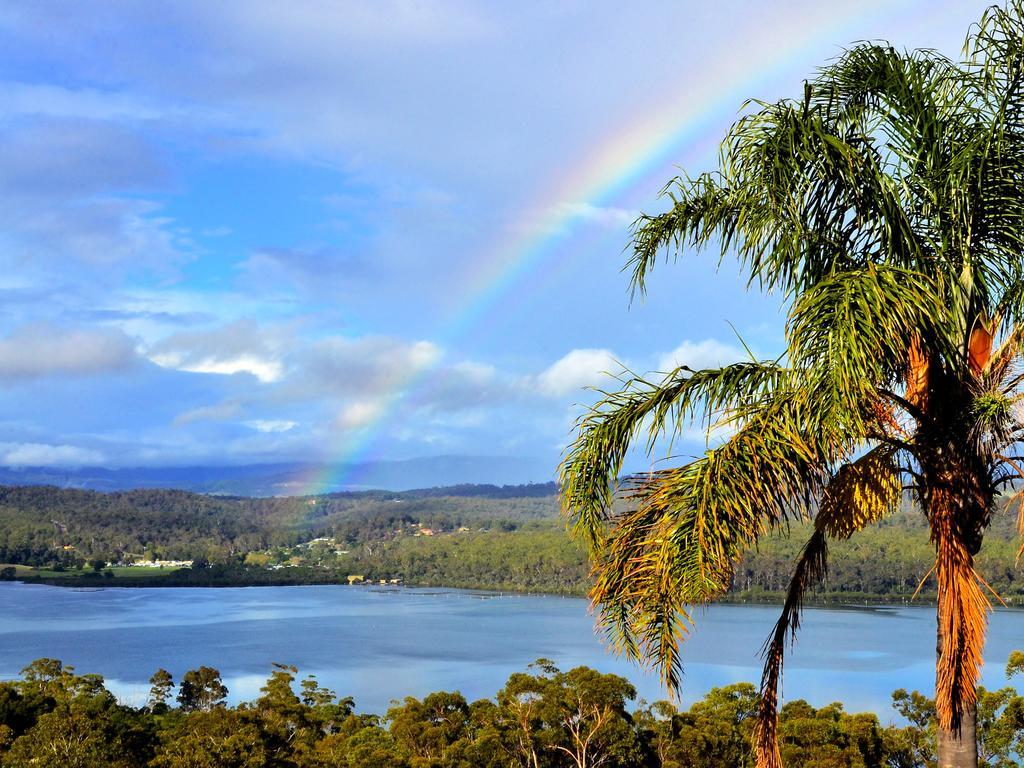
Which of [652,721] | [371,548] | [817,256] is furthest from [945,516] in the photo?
[371,548]

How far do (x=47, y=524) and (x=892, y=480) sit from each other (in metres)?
180

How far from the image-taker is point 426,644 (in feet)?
261

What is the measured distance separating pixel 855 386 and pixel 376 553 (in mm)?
165120

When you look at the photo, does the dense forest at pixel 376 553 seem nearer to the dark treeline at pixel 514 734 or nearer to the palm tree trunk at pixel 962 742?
the dark treeline at pixel 514 734

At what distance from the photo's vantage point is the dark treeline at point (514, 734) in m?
19.6

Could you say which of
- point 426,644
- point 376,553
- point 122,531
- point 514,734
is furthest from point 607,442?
point 122,531

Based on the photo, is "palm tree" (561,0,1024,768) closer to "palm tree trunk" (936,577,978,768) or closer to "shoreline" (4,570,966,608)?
"palm tree trunk" (936,577,978,768)

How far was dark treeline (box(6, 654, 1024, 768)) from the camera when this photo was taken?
19594 mm

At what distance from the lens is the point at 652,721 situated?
82.6ft

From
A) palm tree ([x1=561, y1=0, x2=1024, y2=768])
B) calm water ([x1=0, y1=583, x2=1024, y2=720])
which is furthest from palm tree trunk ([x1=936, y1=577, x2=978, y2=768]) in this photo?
calm water ([x1=0, y1=583, x2=1024, y2=720])

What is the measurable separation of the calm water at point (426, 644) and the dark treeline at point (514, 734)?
2521 cm

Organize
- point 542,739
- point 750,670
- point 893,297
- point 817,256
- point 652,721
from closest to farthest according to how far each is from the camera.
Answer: point 893,297, point 817,256, point 542,739, point 652,721, point 750,670

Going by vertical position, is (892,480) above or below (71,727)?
above

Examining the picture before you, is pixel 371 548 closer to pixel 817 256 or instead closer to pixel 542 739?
pixel 542 739
